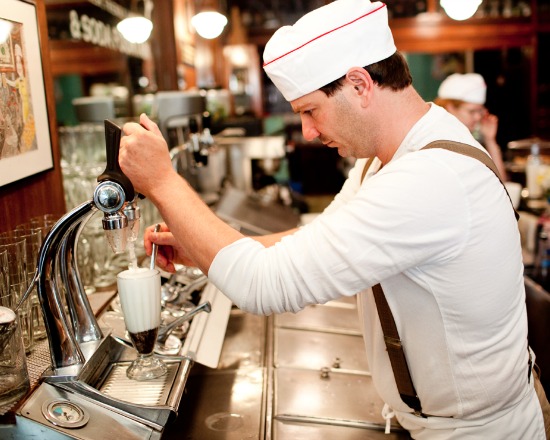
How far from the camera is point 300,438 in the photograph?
155 centimetres

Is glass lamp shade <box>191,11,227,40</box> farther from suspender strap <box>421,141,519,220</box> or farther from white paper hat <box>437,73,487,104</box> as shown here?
suspender strap <box>421,141,519,220</box>

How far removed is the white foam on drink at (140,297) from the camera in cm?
132

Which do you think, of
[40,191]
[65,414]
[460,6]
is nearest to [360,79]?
[65,414]

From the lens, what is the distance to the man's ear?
1316 mm

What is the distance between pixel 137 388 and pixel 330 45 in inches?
33.8

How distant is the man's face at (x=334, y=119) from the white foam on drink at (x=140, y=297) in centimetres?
48

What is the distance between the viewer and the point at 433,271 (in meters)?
1.26

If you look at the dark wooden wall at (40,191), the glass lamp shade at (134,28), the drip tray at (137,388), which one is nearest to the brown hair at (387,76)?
the drip tray at (137,388)

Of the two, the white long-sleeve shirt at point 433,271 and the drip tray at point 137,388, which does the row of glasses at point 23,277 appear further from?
the white long-sleeve shirt at point 433,271

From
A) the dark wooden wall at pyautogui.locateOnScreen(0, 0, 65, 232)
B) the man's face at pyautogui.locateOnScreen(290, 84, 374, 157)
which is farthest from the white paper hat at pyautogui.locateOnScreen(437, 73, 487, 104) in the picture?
the man's face at pyautogui.locateOnScreen(290, 84, 374, 157)

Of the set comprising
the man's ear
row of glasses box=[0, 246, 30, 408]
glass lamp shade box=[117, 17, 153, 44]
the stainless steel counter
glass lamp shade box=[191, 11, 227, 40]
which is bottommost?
the stainless steel counter

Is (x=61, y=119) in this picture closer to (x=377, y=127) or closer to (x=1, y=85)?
(x=1, y=85)

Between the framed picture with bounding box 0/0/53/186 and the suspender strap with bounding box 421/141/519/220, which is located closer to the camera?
the suspender strap with bounding box 421/141/519/220

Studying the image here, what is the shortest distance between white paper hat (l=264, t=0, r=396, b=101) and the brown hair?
0.04 ft
